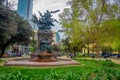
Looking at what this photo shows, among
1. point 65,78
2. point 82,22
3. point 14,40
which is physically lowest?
point 65,78

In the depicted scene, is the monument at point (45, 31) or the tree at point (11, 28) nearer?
the tree at point (11, 28)

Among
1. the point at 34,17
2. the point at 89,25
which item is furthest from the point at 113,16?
the point at 34,17

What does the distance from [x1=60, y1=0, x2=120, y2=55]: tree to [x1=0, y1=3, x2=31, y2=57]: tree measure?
8.81 meters

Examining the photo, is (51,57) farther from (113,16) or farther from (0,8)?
(113,16)

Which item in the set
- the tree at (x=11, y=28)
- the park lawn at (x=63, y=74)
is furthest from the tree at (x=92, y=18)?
the park lawn at (x=63, y=74)

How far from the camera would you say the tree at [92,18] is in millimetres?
32062

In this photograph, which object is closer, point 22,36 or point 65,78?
point 65,78

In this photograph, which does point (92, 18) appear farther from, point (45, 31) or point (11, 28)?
point (11, 28)

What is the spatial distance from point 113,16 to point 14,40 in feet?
59.3

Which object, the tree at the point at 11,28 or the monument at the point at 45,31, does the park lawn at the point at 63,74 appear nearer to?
the tree at the point at 11,28

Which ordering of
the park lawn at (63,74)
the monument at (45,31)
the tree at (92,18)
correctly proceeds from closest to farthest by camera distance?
the park lawn at (63,74)
the monument at (45,31)
the tree at (92,18)

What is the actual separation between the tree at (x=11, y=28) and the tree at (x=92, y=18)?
8810 millimetres

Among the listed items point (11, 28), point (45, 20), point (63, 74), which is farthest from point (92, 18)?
point (63, 74)

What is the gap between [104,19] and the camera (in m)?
32.8
